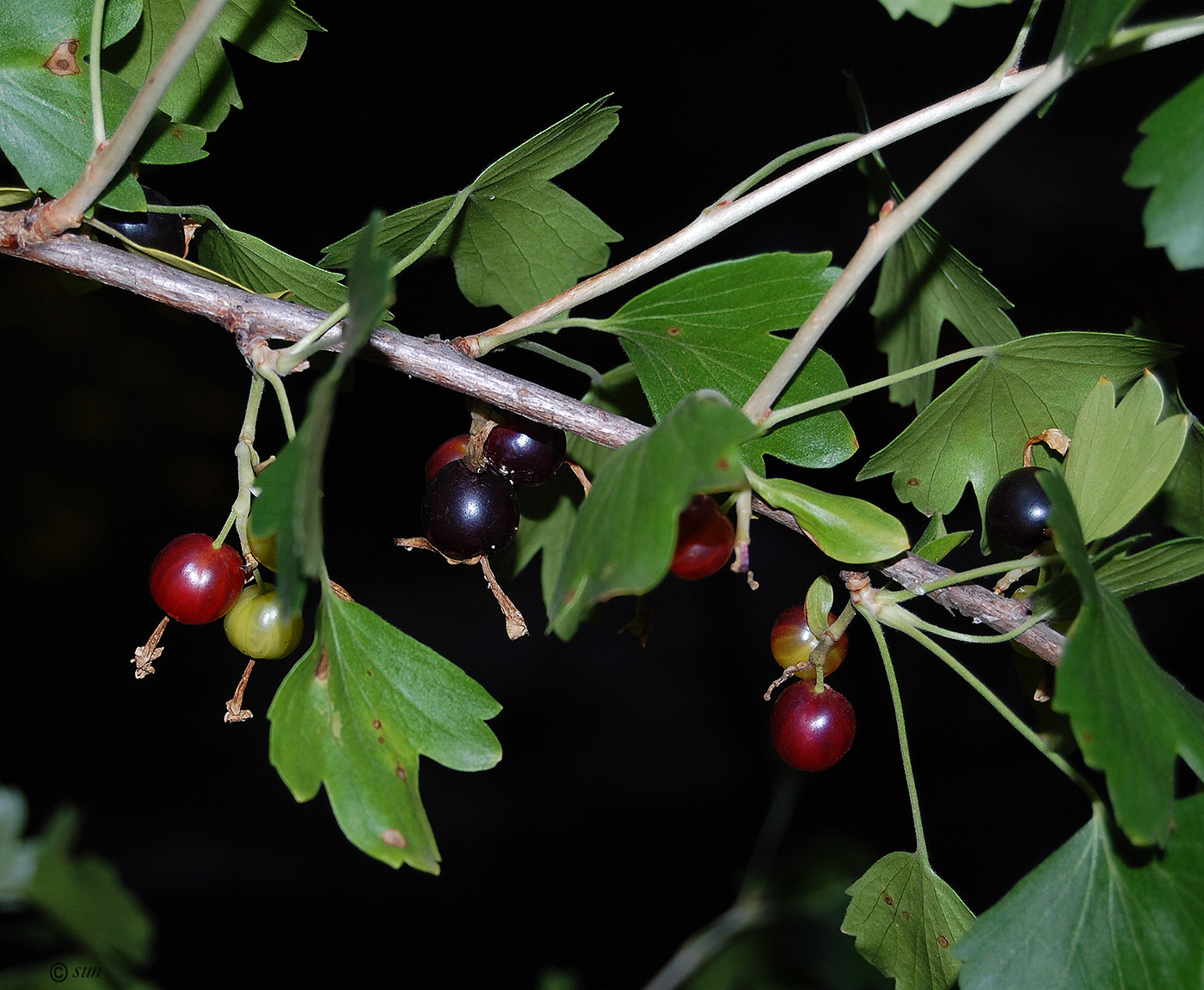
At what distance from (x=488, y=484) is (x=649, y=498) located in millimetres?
245

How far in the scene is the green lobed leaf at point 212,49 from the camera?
0.69 meters

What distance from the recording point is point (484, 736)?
25.1 inches

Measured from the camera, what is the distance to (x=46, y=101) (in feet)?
2.04

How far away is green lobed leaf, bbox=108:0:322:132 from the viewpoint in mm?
691

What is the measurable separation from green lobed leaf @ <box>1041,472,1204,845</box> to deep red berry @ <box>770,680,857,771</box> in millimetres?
193

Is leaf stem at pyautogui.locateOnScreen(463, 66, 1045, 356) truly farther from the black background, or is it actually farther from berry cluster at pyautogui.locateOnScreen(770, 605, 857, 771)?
the black background

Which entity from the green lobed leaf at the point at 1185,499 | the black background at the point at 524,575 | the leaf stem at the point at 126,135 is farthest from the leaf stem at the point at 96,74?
the black background at the point at 524,575

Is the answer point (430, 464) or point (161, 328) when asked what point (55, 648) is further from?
point (430, 464)

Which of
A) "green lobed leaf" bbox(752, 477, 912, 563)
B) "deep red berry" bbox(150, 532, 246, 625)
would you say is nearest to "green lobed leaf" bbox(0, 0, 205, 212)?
"deep red berry" bbox(150, 532, 246, 625)

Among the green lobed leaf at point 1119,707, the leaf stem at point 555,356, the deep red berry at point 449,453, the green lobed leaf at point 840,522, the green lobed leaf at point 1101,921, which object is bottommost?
the green lobed leaf at point 1101,921

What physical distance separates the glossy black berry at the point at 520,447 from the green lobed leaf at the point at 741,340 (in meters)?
0.09

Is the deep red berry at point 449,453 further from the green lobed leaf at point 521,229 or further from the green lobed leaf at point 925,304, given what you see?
the green lobed leaf at point 925,304

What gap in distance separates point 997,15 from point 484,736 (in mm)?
2757

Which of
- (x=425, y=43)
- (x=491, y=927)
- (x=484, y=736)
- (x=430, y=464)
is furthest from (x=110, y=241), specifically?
(x=491, y=927)
